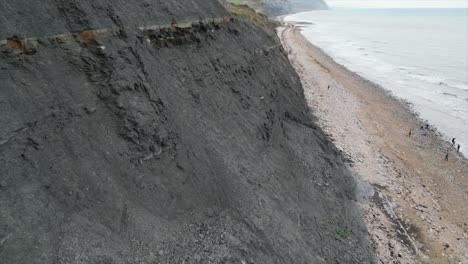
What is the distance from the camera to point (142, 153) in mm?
11906

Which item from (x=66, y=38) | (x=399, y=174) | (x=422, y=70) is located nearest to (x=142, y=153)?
(x=66, y=38)

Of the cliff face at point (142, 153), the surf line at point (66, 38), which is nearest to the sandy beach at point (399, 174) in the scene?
the cliff face at point (142, 153)

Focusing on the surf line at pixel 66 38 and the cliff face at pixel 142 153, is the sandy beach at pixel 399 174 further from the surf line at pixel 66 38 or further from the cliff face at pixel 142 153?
the surf line at pixel 66 38

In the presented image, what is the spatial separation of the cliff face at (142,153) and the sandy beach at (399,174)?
3153mm

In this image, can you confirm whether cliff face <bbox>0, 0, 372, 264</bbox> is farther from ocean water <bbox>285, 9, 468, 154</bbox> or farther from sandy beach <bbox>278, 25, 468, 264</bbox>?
ocean water <bbox>285, 9, 468, 154</bbox>

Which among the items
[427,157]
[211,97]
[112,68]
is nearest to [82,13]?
[112,68]

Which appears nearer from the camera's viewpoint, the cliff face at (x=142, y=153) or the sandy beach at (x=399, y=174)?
the cliff face at (x=142, y=153)

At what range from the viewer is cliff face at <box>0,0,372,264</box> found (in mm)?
9508

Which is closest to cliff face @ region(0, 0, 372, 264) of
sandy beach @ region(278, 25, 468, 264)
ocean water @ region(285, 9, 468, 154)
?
sandy beach @ region(278, 25, 468, 264)

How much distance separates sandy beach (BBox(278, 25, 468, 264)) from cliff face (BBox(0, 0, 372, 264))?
124 inches

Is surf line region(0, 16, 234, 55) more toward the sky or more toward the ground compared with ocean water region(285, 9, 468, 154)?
more toward the sky

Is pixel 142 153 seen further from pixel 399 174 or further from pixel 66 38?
pixel 399 174

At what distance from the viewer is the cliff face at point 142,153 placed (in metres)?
9.51

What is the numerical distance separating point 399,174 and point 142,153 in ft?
72.7
